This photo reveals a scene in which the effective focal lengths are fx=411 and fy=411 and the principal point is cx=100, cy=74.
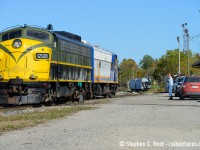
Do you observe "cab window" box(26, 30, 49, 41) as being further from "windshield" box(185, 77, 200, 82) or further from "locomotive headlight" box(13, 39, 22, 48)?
"windshield" box(185, 77, 200, 82)

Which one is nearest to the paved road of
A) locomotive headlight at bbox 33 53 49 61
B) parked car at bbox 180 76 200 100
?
locomotive headlight at bbox 33 53 49 61

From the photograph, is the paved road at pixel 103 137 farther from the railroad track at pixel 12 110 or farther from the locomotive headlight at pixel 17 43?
the locomotive headlight at pixel 17 43

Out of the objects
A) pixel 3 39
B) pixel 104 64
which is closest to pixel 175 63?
pixel 104 64

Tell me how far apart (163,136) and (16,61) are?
11.4 meters

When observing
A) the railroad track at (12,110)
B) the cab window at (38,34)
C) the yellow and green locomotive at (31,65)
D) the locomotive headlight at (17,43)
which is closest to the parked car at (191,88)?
the yellow and green locomotive at (31,65)

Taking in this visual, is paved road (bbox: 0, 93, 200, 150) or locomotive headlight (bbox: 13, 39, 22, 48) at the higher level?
locomotive headlight (bbox: 13, 39, 22, 48)

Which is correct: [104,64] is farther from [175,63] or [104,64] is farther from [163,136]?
[175,63]

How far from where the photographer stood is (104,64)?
32906 millimetres

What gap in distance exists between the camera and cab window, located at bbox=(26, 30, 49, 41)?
19942 millimetres

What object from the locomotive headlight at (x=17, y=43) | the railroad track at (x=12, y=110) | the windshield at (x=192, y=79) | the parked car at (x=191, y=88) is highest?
the locomotive headlight at (x=17, y=43)

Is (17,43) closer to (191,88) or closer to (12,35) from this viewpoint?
(12,35)

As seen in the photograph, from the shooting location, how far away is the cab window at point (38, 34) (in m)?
19.9

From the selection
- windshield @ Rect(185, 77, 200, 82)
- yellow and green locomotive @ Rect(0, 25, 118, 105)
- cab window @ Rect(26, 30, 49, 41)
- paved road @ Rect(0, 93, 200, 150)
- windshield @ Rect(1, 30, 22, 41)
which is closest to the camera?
paved road @ Rect(0, 93, 200, 150)

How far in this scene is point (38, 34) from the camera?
20188mm
